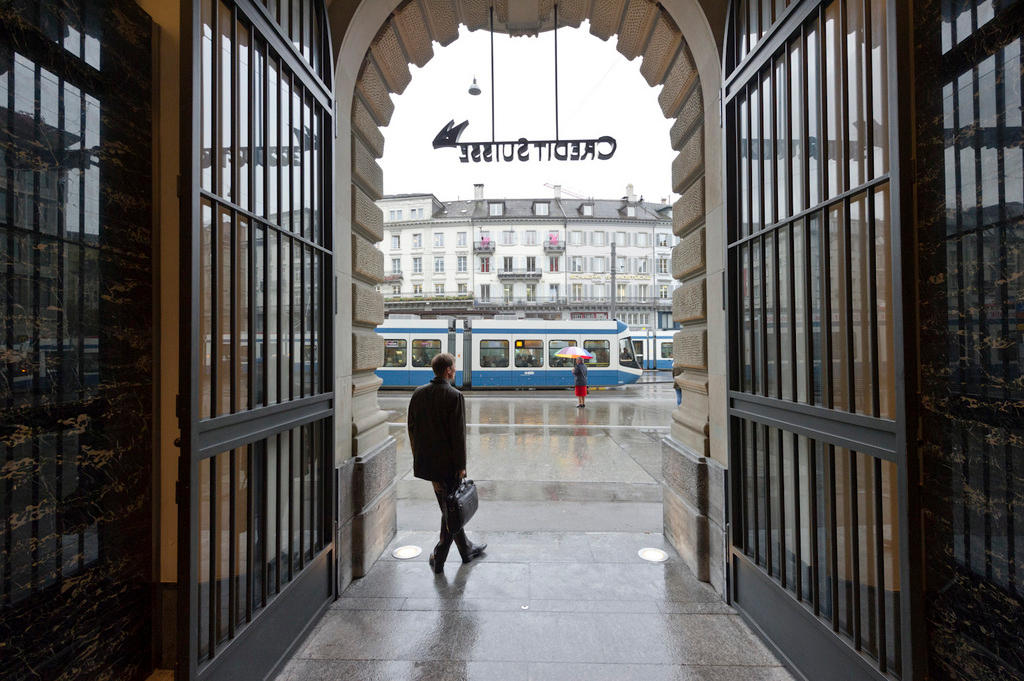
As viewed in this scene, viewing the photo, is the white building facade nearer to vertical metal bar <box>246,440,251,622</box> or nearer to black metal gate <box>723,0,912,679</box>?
black metal gate <box>723,0,912,679</box>

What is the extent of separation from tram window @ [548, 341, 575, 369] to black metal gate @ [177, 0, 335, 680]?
20104 mm

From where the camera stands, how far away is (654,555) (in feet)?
15.7

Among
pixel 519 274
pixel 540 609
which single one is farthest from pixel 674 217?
pixel 519 274

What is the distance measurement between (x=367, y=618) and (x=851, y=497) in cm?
334

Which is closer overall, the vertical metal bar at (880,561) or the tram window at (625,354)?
the vertical metal bar at (880,561)

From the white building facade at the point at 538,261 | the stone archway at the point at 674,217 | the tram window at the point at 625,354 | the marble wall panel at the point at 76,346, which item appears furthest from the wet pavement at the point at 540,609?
the white building facade at the point at 538,261

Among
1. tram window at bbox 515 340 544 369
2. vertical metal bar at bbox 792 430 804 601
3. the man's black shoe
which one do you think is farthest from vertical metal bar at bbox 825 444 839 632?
tram window at bbox 515 340 544 369

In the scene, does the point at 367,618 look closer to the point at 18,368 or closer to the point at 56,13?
the point at 18,368

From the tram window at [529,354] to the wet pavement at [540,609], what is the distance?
16.5 meters

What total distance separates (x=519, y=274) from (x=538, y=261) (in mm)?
2846

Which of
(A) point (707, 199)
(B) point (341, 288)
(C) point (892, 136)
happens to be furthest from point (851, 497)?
(B) point (341, 288)

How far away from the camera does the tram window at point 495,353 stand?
23.7 m

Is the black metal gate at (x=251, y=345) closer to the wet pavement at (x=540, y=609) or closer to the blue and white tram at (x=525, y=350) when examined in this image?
the wet pavement at (x=540, y=609)

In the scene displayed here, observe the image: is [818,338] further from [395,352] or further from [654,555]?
[395,352]
